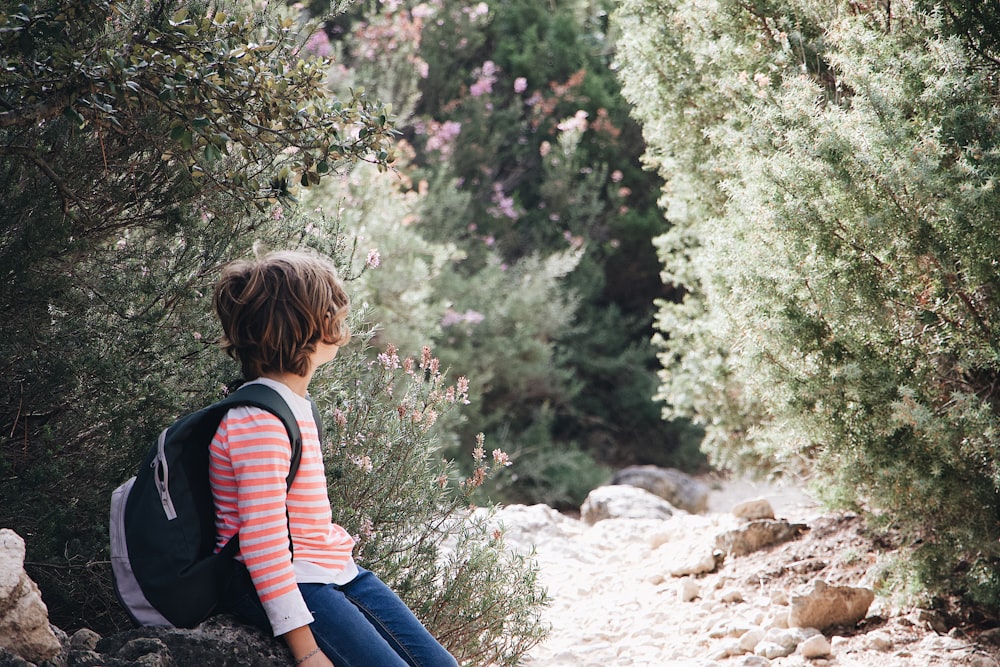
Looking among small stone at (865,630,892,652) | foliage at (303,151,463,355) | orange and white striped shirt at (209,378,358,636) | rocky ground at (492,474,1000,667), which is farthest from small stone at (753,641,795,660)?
foliage at (303,151,463,355)

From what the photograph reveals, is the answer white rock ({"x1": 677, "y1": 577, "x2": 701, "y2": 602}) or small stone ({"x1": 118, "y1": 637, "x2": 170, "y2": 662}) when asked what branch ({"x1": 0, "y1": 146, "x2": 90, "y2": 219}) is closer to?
small stone ({"x1": 118, "y1": 637, "x2": 170, "y2": 662})

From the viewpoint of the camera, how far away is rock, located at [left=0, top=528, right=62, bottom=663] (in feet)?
5.80

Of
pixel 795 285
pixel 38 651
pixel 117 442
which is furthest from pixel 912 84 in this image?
pixel 38 651

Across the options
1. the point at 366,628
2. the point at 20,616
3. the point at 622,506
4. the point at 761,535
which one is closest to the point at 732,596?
the point at 761,535

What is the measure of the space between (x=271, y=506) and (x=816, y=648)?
9.78 ft

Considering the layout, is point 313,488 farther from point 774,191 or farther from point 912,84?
point 912,84

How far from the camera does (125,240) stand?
131 inches

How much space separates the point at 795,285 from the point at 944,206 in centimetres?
73

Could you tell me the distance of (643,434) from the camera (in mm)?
11625

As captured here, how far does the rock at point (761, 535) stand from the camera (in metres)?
5.19

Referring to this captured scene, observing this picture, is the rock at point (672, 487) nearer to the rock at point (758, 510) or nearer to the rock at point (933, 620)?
the rock at point (758, 510)

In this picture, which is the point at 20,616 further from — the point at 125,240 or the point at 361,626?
the point at 125,240

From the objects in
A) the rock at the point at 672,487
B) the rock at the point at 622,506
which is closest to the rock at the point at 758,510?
the rock at the point at 622,506

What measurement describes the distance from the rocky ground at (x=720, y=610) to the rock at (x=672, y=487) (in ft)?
8.75
